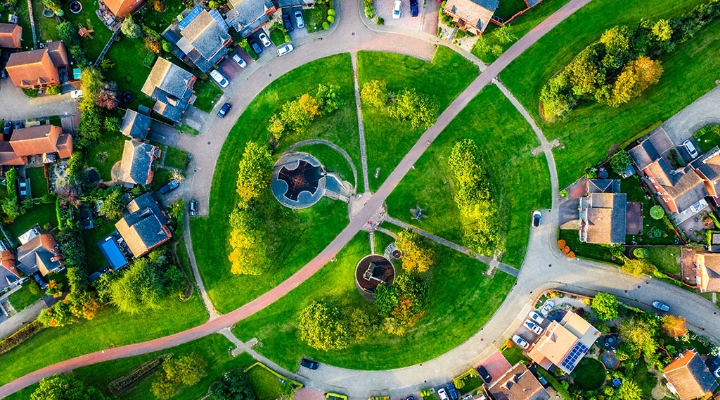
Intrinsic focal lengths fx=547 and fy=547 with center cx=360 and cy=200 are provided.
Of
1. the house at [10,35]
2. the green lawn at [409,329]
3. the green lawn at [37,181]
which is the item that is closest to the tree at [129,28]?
the house at [10,35]

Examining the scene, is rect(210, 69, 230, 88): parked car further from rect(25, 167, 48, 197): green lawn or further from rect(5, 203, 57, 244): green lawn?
rect(5, 203, 57, 244): green lawn

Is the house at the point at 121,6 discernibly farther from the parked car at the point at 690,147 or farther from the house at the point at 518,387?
the parked car at the point at 690,147

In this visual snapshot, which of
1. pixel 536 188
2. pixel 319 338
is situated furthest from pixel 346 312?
pixel 536 188

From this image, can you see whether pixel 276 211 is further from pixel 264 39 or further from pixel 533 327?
pixel 533 327

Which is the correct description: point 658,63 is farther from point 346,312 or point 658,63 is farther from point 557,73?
point 346,312

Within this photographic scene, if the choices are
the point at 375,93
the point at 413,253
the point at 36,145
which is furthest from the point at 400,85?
the point at 36,145

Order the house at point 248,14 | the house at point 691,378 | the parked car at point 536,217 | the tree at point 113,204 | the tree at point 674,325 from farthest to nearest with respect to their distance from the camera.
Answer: the parked car at point 536,217 → the tree at point 113,204 → the house at point 248,14 → the tree at point 674,325 → the house at point 691,378
